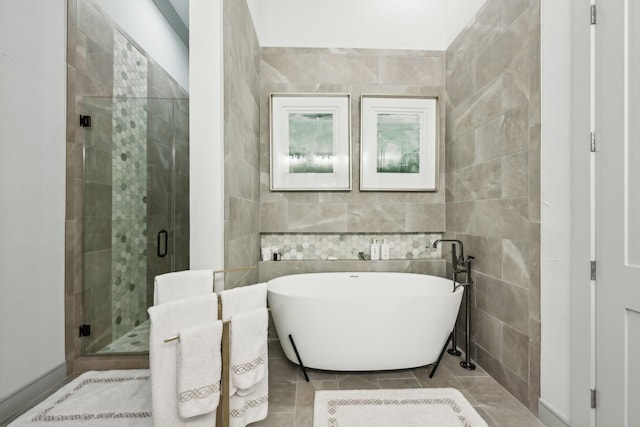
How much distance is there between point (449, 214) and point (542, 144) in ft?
4.17

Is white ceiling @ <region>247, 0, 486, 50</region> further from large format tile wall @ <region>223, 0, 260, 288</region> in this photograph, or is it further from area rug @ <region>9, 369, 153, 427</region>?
area rug @ <region>9, 369, 153, 427</region>

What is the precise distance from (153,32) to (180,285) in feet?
9.16

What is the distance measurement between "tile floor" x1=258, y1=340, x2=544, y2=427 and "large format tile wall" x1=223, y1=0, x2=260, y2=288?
71 centimetres

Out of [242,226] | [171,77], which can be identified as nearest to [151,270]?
[242,226]

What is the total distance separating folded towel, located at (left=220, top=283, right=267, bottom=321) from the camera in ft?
4.70

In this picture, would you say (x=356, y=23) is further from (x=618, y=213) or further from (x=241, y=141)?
(x=618, y=213)

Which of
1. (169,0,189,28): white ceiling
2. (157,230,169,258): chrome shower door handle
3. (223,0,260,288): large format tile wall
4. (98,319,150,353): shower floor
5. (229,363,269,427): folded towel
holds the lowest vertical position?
(98,319,150,353): shower floor

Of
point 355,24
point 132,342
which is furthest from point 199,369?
point 355,24

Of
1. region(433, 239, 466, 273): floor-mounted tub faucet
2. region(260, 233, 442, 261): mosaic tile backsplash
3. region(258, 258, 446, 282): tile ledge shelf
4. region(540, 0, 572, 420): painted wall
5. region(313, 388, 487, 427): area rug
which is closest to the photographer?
region(540, 0, 572, 420): painted wall

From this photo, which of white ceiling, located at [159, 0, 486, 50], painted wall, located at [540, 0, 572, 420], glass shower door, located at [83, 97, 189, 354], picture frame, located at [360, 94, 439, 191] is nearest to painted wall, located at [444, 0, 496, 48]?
white ceiling, located at [159, 0, 486, 50]

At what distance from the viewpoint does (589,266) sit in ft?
4.71

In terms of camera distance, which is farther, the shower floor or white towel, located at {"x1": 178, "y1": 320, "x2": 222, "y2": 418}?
the shower floor

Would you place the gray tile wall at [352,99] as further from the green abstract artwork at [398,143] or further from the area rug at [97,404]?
the area rug at [97,404]

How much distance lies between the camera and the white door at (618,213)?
4.13 feet
